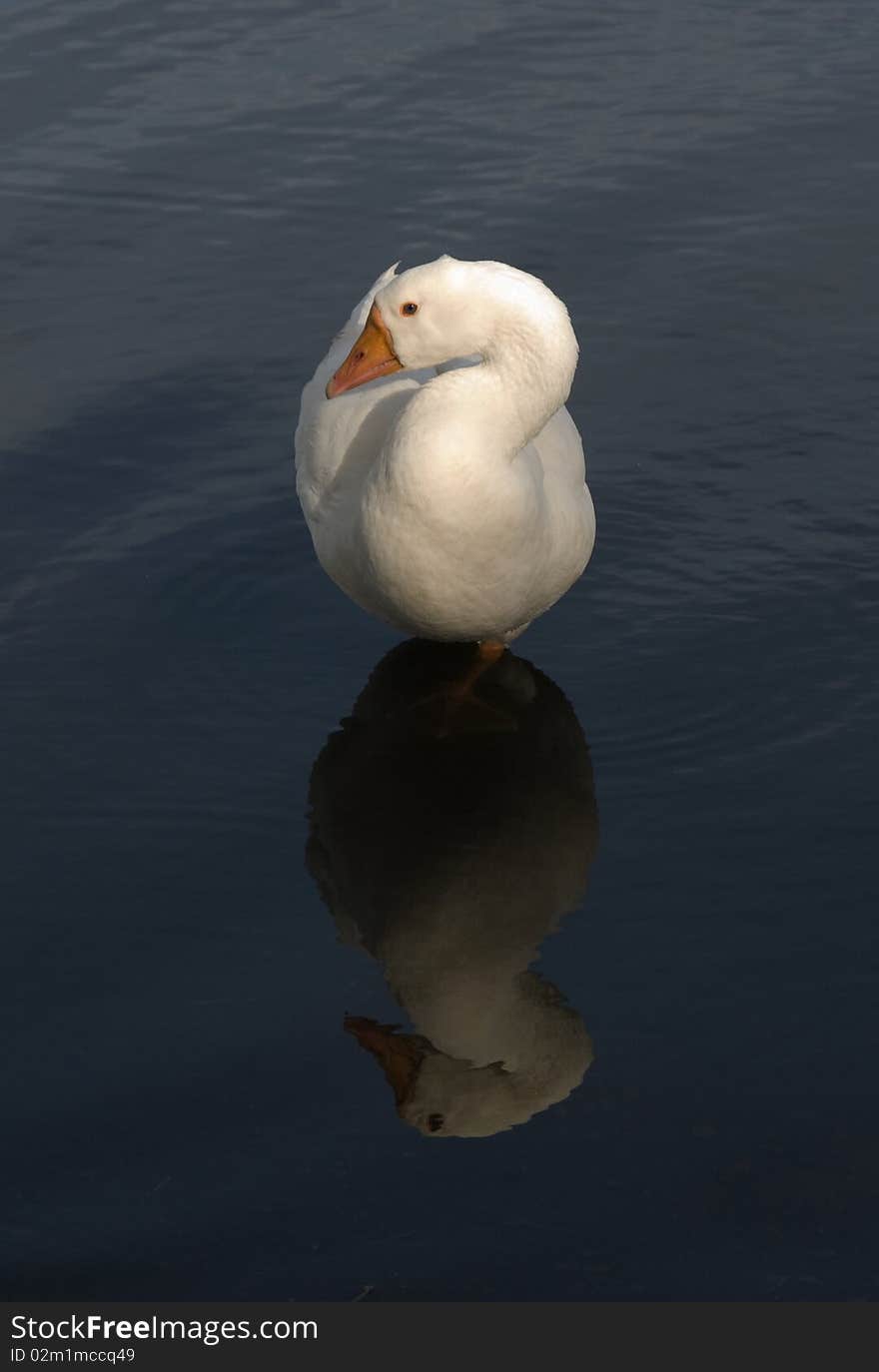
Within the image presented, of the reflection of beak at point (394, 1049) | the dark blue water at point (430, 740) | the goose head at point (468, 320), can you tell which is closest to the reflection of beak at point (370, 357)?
the goose head at point (468, 320)

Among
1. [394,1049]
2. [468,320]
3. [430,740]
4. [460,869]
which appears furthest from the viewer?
[430,740]

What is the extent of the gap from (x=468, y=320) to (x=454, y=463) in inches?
18.3

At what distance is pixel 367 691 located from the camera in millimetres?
7102

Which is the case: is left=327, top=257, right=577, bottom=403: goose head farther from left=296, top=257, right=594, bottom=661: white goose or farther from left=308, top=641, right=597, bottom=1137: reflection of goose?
left=308, top=641, right=597, bottom=1137: reflection of goose

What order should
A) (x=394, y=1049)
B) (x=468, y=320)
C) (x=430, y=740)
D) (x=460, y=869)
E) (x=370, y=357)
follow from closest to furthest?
(x=394, y=1049), (x=460, y=869), (x=468, y=320), (x=370, y=357), (x=430, y=740)

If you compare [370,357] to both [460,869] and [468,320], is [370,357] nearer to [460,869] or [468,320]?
[468,320]

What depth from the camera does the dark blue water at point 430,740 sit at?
16.0 feet

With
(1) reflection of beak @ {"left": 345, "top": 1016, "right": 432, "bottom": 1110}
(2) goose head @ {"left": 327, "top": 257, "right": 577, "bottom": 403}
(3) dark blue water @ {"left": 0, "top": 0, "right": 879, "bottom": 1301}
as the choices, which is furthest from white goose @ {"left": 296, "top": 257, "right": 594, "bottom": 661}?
(1) reflection of beak @ {"left": 345, "top": 1016, "right": 432, "bottom": 1110}

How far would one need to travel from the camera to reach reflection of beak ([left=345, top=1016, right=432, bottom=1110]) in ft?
17.2

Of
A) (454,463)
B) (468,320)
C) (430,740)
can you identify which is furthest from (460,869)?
(468,320)

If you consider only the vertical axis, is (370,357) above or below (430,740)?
above

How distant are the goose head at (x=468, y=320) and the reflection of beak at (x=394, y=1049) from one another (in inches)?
83.8

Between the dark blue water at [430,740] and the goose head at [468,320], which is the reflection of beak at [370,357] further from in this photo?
the dark blue water at [430,740]

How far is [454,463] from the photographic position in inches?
245
